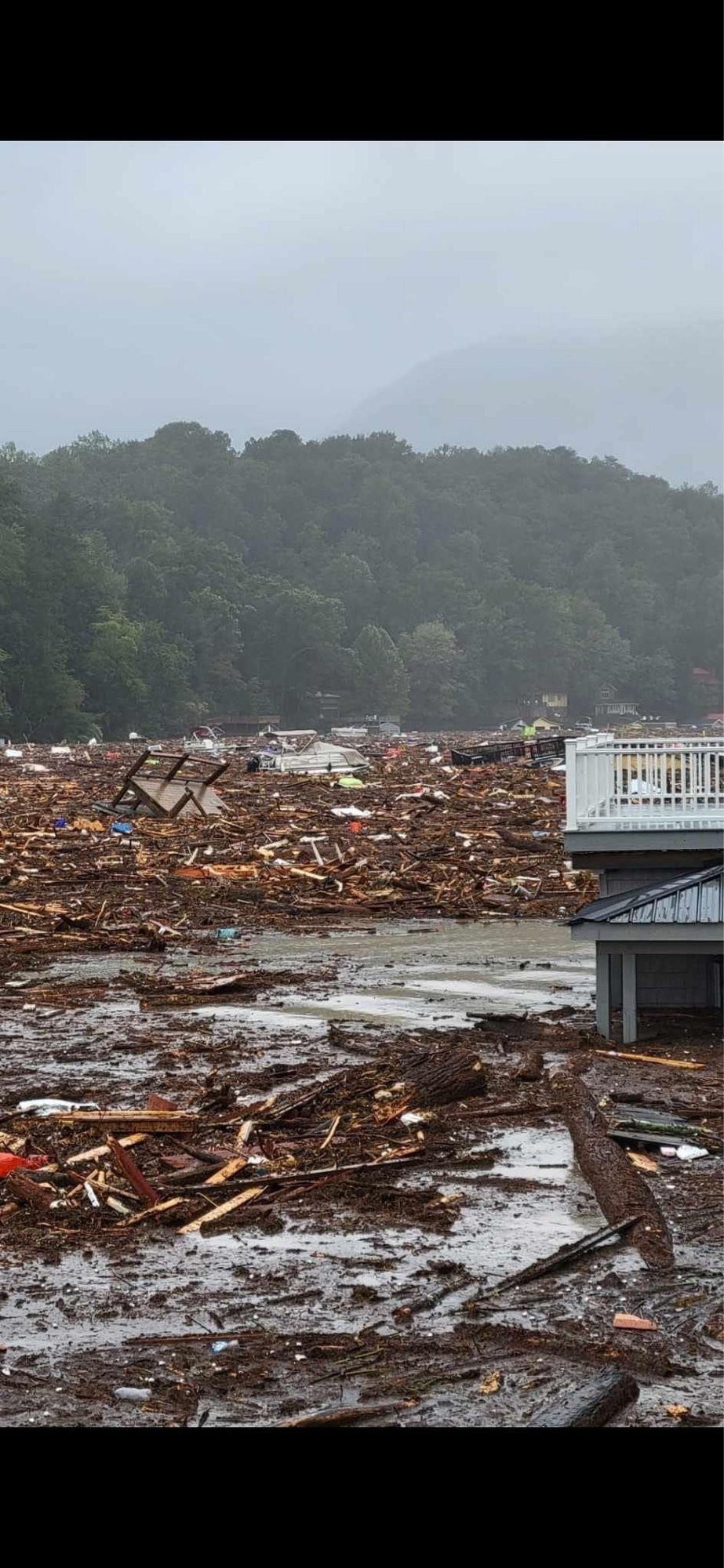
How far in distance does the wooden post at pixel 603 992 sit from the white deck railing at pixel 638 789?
119 centimetres

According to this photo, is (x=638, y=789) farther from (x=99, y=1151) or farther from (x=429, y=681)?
(x=429, y=681)

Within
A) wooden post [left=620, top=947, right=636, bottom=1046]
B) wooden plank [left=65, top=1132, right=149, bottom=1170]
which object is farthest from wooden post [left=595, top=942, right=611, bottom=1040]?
wooden plank [left=65, top=1132, right=149, bottom=1170]

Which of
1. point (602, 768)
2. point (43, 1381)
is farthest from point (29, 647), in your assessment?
point (43, 1381)

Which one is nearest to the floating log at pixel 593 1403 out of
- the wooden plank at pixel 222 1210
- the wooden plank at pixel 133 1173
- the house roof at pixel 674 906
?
the wooden plank at pixel 222 1210

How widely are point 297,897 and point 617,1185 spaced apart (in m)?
15.1

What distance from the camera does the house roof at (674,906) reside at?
13.2 m

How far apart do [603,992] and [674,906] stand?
1.43 metres

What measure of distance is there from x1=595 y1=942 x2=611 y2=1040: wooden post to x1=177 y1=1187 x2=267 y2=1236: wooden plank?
549 centimetres

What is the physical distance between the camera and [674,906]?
13.4 meters

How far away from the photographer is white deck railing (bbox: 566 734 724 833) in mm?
14469

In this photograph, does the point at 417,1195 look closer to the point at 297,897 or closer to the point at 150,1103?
the point at 150,1103

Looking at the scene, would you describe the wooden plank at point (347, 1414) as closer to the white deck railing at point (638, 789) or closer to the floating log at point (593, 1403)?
the floating log at point (593, 1403)

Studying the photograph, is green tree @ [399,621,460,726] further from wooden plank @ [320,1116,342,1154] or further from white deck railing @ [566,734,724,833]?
wooden plank @ [320,1116,342,1154]
